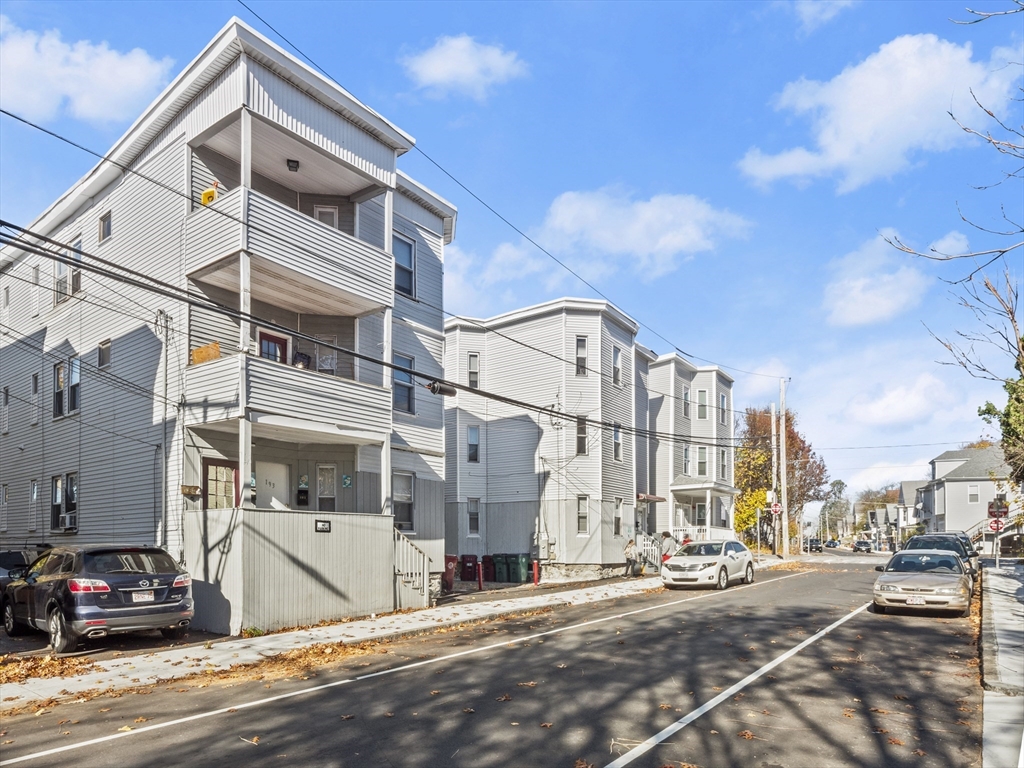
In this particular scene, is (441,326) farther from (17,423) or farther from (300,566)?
(17,423)

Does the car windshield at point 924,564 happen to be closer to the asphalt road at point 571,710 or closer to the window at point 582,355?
→ the asphalt road at point 571,710

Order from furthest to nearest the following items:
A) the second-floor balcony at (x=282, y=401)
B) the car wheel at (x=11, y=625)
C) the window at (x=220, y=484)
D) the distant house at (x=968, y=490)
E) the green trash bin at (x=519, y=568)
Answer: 1. the distant house at (x=968, y=490)
2. the green trash bin at (x=519, y=568)
3. the window at (x=220, y=484)
4. the second-floor balcony at (x=282, y=401)
5. the car wheel at (x=11, y=625)

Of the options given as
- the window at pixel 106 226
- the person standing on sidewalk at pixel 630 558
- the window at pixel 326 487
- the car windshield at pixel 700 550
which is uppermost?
the window at pixel 106 226

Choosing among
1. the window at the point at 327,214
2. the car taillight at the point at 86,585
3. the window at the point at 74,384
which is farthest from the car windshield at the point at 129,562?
the window at the point at 327,214

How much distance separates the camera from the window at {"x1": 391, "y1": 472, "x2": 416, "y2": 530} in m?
22.2

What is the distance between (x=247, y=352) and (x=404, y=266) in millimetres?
7891

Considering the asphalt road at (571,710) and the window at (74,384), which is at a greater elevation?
the window at (74,384)

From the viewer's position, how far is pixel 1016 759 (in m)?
7.03

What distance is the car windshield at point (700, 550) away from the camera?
26.1 m

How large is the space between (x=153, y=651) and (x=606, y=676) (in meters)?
7.47

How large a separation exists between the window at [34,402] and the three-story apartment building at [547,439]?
15.6 meters

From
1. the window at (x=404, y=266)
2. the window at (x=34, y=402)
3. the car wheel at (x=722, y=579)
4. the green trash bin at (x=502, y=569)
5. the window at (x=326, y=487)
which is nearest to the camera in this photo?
the window at (x=326, y=487)

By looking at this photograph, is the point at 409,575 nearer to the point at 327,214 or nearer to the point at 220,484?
the point at 220,484

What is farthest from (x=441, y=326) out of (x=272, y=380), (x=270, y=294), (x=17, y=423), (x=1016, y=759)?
(x=1016, y=759)
